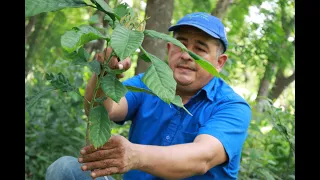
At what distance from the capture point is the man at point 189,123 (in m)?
2.20

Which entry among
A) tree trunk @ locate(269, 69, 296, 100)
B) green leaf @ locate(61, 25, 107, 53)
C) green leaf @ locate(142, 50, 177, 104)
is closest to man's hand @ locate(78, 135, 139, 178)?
green leaf @ locate(142, 50, 177, 104)

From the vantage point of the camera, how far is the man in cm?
220

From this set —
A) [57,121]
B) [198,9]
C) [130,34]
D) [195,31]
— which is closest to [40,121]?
[57,121]

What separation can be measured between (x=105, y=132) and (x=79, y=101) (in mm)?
2876

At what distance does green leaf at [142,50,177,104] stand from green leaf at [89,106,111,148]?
0.29 m

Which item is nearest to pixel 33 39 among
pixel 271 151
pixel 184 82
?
pixel 271 151

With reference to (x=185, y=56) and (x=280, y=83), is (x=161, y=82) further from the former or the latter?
(x=280, y=83)

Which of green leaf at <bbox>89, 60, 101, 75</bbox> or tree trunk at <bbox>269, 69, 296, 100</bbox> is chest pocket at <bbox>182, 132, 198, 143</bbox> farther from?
tree trunk at <bbox>269, 69, 296, 100</bbox>

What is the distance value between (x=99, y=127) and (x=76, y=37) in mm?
412

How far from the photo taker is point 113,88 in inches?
77.2

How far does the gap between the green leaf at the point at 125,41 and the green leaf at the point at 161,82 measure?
0.15 metres

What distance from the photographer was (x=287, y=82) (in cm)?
736
